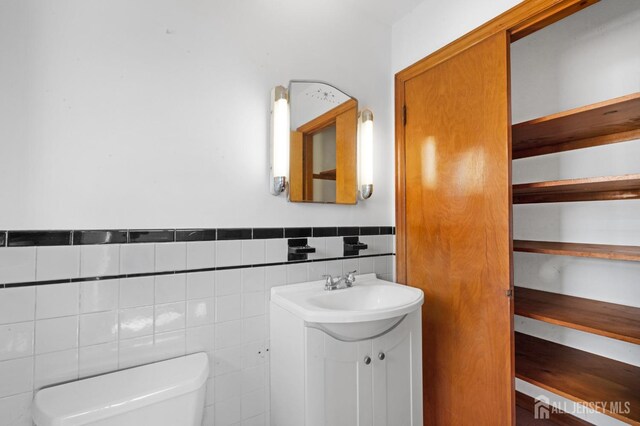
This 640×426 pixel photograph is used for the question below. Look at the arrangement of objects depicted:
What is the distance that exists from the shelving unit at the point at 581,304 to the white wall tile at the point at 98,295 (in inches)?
65.4

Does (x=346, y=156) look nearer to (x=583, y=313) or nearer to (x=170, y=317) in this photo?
(x=170, y=317)

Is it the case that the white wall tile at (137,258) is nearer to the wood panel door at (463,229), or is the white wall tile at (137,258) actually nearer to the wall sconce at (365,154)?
the wall sconce at (365,154)

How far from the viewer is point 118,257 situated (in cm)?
108

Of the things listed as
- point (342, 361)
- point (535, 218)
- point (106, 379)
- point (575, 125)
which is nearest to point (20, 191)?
point (106, 379)

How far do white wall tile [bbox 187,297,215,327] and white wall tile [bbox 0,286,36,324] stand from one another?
0.47 metres

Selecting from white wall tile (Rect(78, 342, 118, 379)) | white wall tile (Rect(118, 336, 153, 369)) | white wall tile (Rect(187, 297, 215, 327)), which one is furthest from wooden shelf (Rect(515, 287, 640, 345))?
white wall tile (Rect(78, 342, 118, 379))

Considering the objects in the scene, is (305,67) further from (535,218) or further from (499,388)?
(499,388)

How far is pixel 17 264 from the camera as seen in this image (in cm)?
94

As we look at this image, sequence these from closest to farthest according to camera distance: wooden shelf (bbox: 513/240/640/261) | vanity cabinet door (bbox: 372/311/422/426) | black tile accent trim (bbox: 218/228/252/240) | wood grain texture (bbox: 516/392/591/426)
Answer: wooden shelf (bbox: 513/240/640/261), vanity cabinet door (bbox: 372/311/422/426), black tile accent trim (bbox: 218/228/252/240), wood grain texture (bbox: 516/392/591/426)

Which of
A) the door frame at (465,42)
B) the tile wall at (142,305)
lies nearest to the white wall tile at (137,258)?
the tile wall at (142,305)

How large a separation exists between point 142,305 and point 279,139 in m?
0.89

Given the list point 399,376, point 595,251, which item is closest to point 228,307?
point 399,376

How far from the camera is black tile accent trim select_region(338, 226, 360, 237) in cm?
161

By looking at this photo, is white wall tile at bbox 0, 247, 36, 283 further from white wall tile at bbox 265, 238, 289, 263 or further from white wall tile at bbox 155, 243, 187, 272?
white wall tile at bbox 265, 238, 289, 263
